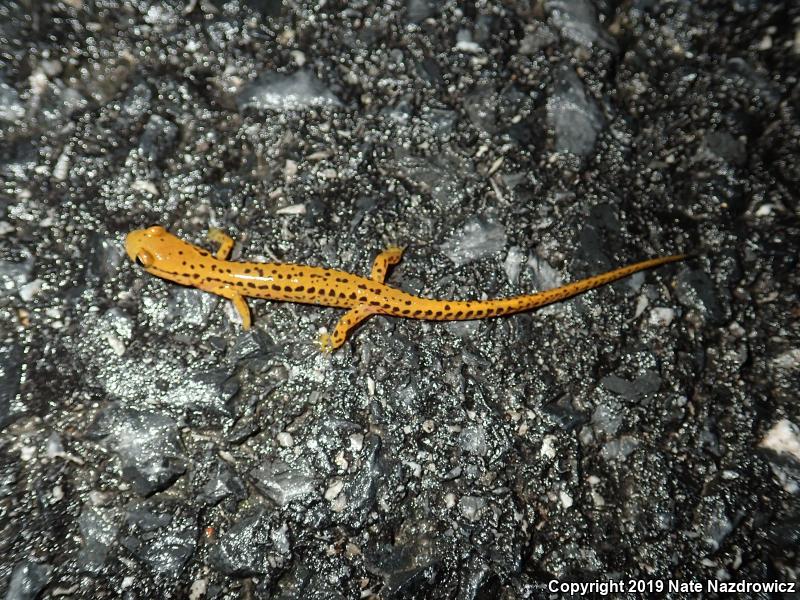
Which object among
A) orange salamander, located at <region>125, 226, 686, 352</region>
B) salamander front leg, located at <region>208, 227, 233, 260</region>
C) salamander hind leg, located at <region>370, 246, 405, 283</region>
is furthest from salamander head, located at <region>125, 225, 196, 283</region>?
salamander hind leg, located at <region>370, 246, 405, 283</region>

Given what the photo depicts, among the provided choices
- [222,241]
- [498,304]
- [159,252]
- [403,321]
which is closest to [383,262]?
[403,321]

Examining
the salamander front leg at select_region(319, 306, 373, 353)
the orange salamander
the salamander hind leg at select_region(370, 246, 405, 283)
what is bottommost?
the salamander front leg at select_region(319, 306, 373, 353)

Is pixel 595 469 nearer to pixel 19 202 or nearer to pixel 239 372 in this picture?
pixel 239 372

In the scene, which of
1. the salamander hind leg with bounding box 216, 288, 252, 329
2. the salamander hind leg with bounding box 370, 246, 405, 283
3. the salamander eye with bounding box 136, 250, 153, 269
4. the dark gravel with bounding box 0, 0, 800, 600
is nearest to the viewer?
the dark gravel with bounding box 0, 0, 800, 600

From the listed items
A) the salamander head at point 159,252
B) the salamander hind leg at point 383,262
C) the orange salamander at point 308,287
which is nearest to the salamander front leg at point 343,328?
the orange salamander at point 308,287

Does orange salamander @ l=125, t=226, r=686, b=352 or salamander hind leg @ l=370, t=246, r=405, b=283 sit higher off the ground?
salamander hind leg @ l=370, t=246, r=405, b=283

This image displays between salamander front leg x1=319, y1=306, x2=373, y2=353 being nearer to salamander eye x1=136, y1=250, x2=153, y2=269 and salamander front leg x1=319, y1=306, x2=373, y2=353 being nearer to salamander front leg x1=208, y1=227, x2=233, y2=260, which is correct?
salamander front leg x1=208, y1=227, x2=233, y2=260
